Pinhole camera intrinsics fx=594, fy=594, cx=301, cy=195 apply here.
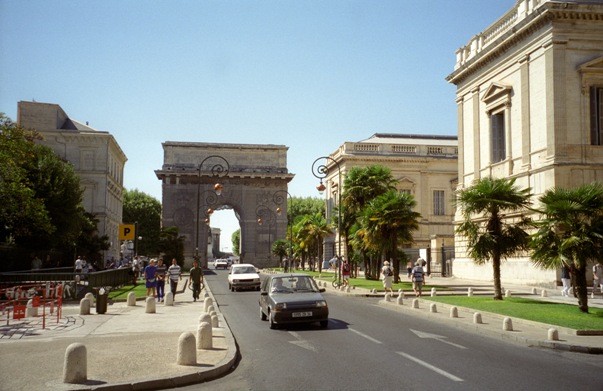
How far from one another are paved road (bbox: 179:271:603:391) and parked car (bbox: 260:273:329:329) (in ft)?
1.12

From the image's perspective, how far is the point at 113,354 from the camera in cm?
1107

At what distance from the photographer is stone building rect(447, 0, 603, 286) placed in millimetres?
30719

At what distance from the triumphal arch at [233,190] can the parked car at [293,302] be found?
57.6 metres

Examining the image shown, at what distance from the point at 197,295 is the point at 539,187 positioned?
731 inches

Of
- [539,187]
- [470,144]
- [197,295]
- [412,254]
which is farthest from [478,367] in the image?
[412,254]

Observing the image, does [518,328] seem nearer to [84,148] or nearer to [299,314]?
[299,314]

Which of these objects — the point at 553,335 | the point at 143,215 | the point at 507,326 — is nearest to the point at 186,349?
the point at 553,335

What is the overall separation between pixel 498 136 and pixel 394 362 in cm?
2959

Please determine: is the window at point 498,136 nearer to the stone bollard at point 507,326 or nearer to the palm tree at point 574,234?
the palm tree at point 574,234

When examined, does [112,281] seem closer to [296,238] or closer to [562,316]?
[562,316]

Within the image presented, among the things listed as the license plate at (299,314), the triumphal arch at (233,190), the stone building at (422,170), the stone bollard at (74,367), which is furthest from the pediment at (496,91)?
the triumphal arch at (233,190)

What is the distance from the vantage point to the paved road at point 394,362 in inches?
344

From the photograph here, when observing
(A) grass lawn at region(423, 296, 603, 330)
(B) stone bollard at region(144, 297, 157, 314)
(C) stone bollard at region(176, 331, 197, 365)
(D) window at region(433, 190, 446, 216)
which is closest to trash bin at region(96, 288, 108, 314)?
(B) stone bollard at region(144, 297, 157, 314)

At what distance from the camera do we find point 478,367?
10023mm
